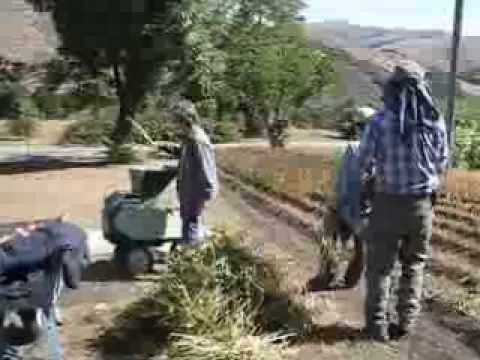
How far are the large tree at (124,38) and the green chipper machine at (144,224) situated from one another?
1616cm

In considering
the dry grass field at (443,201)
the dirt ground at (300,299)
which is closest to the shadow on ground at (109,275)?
the dirt ground at (300,299)

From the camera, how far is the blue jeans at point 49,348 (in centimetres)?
522

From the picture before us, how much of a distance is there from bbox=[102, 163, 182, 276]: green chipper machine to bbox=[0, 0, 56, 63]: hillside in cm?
3926

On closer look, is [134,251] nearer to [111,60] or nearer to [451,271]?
[451,271]

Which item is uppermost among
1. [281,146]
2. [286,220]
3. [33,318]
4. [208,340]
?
[33,318]

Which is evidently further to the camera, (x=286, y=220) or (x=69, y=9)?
(x=69, y=9)

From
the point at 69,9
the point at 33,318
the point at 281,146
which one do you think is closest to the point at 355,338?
the point at 33,318

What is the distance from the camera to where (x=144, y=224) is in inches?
353

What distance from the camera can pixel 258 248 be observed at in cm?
787

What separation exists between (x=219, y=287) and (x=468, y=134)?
20818mm

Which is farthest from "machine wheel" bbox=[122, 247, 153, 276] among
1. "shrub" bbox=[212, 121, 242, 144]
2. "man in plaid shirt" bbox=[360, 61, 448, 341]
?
"shrub" bbox=[212, 121, 242, 144]

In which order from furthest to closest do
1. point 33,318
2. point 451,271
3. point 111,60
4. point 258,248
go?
point 111,60
point 451,271
point 258,248
point 33,318

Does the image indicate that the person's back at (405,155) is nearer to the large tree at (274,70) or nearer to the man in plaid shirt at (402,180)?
the man in plaid shirt at (402,180)

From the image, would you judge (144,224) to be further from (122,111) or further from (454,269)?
(122,111)
